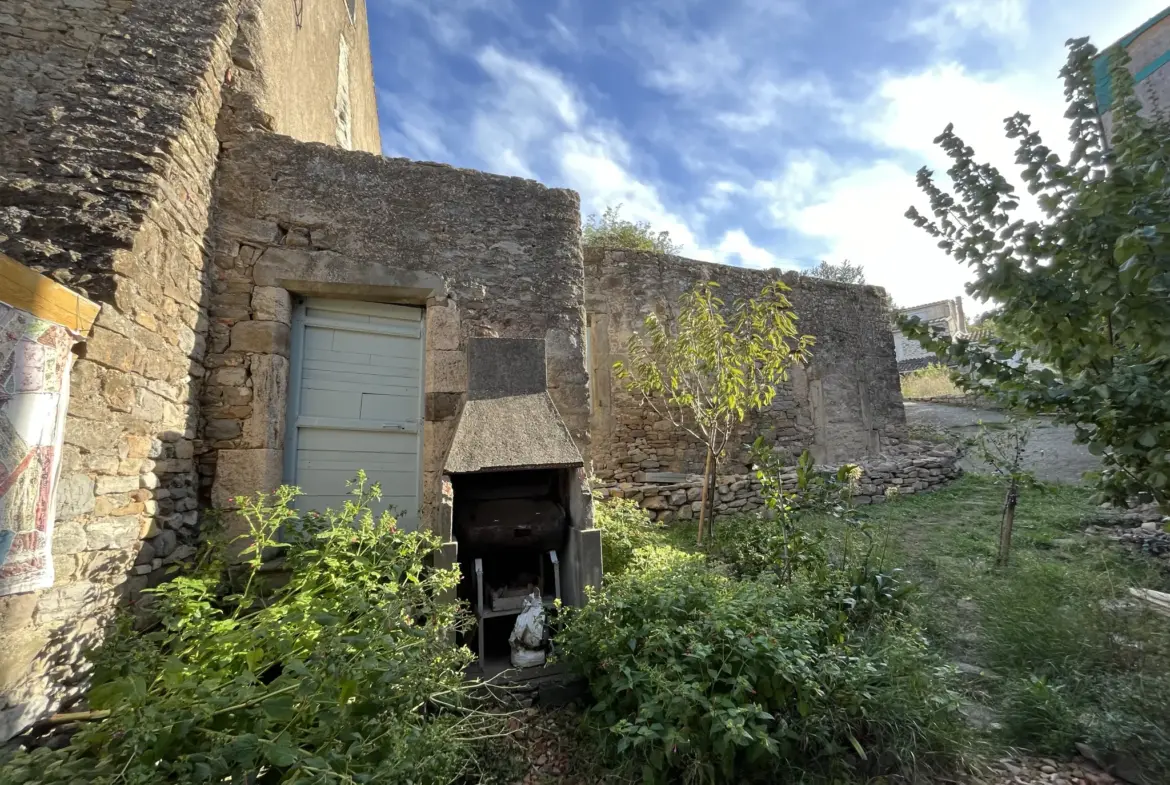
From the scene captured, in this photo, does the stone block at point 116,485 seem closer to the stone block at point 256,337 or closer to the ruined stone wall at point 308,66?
the stone block at point 256,337

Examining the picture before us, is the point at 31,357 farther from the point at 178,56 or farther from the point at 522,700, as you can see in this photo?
the point at 522,700

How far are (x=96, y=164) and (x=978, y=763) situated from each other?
5744 mm

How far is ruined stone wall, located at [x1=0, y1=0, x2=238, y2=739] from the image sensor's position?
87.0 inches

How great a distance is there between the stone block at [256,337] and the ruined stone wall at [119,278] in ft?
0.68

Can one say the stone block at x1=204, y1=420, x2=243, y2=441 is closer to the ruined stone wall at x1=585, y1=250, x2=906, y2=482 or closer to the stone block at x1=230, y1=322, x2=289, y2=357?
the stone block at x1=230, y1=322, x2=289, y2=357

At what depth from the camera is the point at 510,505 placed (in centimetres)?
330

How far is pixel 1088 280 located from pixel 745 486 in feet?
16.9

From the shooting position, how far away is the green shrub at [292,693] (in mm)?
1521

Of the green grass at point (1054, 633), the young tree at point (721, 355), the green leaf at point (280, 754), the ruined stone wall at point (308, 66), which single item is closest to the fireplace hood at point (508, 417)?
the green leaf at point (280, 754)

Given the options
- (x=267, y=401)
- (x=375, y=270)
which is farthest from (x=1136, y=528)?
(x=267, y=401)

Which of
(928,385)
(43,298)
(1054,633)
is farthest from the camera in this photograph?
(928,385)

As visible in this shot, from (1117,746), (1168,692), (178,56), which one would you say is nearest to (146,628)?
(178,56)

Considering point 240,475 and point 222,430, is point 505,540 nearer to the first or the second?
point 240,475

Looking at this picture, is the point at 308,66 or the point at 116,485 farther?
the point at 308,66
